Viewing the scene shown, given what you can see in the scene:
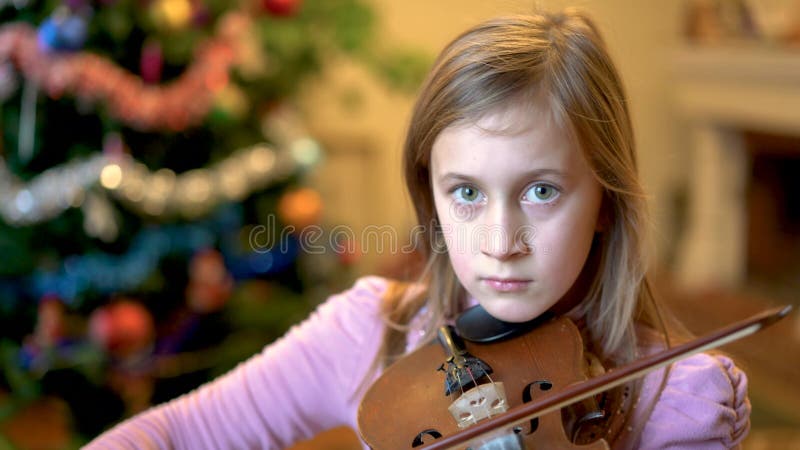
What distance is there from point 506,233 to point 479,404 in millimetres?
145

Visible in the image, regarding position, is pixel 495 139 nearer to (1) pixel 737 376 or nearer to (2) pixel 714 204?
(1) pixel 737 376

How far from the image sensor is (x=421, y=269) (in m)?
0.94

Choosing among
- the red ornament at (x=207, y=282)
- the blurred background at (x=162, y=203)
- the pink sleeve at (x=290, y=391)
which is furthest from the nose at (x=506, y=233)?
the red ornament at (x=207, y=282)

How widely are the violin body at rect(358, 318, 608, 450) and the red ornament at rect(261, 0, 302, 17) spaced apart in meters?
1.26

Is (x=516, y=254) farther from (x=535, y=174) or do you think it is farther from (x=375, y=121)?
(x=375, y=121)

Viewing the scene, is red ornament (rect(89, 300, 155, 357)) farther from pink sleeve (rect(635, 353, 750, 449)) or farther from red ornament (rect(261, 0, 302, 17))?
pink sleeve (rect(635, 353, 750, 449))

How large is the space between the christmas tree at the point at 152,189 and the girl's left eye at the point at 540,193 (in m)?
1.14

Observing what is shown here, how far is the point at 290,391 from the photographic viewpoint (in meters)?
0.86

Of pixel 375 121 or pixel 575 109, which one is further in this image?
pixel 375 121

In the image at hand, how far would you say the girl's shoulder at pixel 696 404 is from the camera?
73 cm

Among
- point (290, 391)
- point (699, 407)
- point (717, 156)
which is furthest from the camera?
point (717, 156)

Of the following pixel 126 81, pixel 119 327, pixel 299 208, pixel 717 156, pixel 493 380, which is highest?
pixel 126 81

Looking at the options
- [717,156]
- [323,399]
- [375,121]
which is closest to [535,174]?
[323,399]

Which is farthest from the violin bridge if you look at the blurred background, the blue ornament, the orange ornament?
the orange ornament
